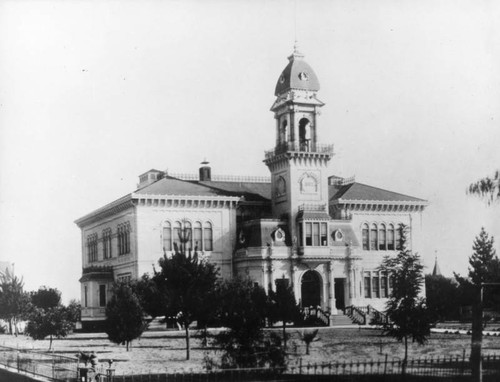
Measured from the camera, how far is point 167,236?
56.0 metres

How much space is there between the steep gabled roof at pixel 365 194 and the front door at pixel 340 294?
6369mm

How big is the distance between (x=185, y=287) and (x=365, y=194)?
3150 cm

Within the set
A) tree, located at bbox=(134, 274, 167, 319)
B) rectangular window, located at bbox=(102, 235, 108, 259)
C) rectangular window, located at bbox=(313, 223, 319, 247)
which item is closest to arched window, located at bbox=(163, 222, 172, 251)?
rectangular window, located at bbox=(102, 235, 108, 259)

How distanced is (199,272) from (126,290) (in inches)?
170

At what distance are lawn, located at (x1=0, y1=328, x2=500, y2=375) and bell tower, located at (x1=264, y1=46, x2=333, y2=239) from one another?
15.1m

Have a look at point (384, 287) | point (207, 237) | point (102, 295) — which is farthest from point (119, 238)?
point (384, 287)

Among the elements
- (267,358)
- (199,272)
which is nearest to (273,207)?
(199,272)

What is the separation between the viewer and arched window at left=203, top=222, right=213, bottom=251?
188 feet

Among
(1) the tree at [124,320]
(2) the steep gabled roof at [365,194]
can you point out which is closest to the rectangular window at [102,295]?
(2) the steep gabled roof at [365,194]

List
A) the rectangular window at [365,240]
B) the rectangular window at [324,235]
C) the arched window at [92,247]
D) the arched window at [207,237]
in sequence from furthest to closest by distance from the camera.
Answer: the arched window at [92,247] → the rectangular window at [365,240] → the arched window at [207,237] → the rectangular window at [324,235]

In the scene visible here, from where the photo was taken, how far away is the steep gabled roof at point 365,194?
6091 cm

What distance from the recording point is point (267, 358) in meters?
22.9

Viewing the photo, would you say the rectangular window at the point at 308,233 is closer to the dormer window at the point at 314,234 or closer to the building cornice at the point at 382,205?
the dormer window at the point at 314,234

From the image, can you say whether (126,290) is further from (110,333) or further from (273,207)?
(273,207)
